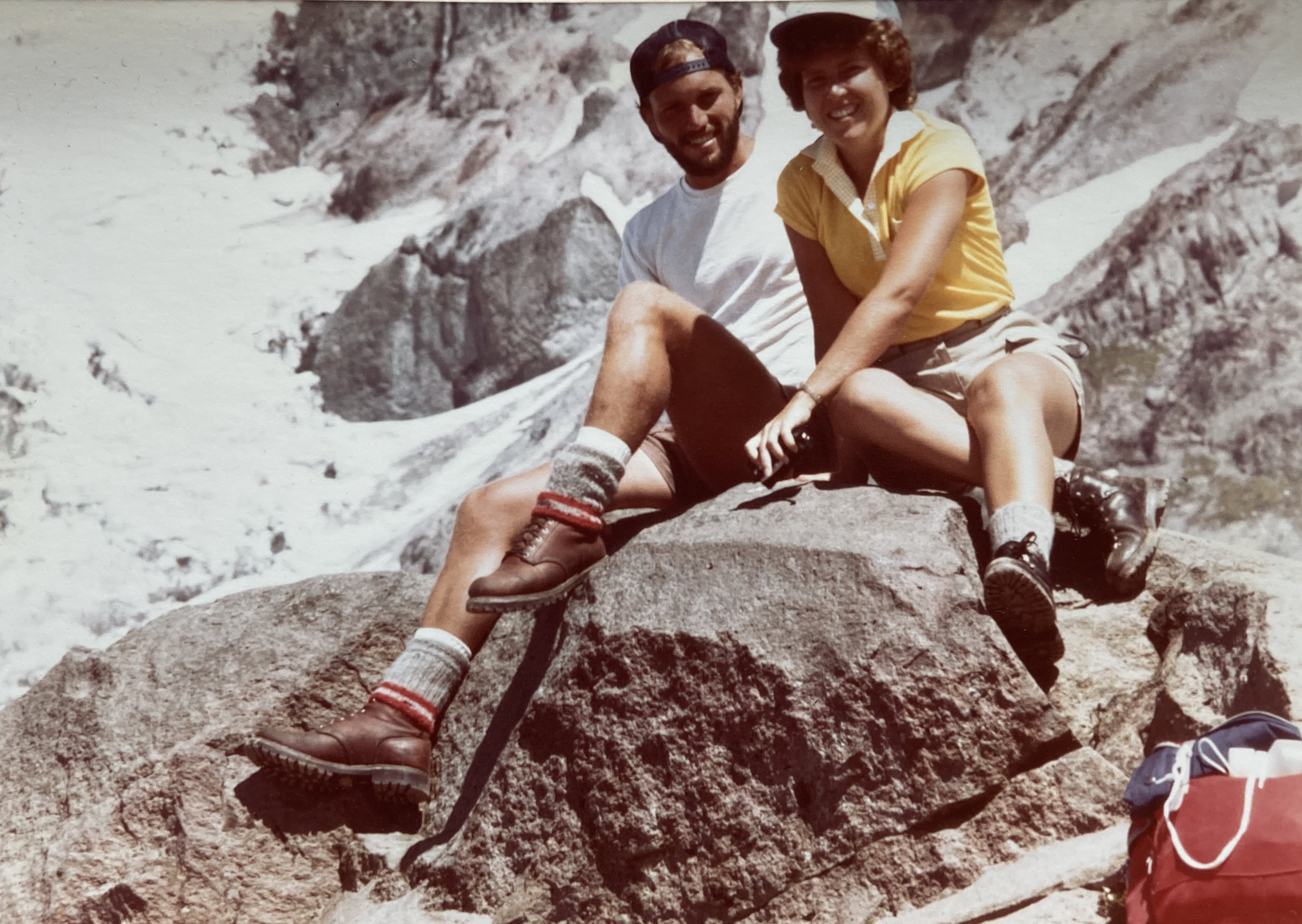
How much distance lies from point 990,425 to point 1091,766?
0.58 meters

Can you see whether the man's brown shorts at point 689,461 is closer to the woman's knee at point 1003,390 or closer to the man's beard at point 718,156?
the woman's knee at point 1003,390

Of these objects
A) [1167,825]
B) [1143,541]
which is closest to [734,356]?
[1143,541]

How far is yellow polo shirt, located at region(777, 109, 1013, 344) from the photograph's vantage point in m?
2.33

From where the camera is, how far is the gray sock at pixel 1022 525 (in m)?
1.96

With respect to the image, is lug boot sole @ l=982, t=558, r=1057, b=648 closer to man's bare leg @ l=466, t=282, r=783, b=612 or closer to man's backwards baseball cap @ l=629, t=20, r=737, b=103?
man's bare leg @ l=466, t=282, r=783, b=612

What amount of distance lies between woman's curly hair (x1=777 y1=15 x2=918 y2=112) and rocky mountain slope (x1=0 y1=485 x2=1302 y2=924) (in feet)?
2.67

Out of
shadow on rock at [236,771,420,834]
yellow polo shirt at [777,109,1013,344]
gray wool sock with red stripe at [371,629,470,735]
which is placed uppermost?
yellow polo shirt at [777,109,1013,344]

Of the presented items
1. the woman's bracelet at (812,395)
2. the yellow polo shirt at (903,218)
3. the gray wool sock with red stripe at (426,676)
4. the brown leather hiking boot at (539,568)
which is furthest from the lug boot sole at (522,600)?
the yellow polo shirt at (903,218)

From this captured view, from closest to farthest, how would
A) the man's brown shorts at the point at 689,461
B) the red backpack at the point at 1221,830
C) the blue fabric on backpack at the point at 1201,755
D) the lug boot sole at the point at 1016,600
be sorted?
the red backpack at the point at 1221,830
the blue fabric on backpack at the point at 1201,755
the lug boot sole at the point at 1016,600
the man's brown shorts at the point at 689,461

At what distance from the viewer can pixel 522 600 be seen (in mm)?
2061

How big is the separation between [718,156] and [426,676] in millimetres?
1263

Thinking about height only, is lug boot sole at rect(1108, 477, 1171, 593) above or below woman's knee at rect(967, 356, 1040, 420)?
below

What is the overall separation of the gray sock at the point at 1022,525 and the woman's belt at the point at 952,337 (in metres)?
0.47

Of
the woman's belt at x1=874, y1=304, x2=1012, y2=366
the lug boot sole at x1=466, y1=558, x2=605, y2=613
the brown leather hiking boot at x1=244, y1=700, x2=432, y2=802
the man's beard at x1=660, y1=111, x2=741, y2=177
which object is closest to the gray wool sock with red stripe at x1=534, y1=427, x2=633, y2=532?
the lug boot sole at x1=466, y1=558, x2=605, y2=613
